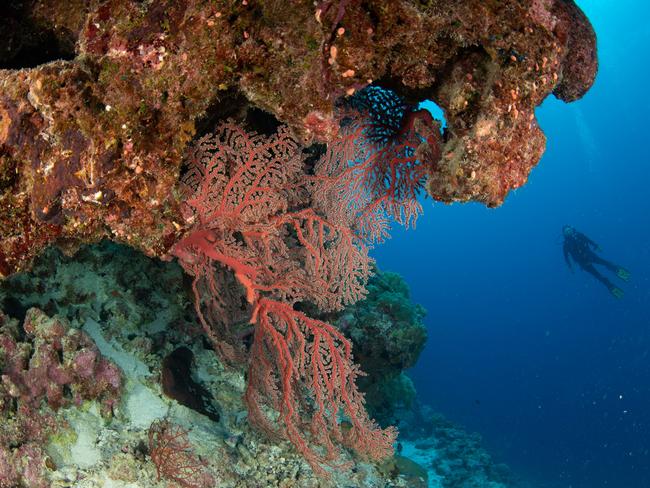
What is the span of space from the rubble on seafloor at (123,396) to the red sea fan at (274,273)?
39 centimetres

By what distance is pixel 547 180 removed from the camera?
375ft

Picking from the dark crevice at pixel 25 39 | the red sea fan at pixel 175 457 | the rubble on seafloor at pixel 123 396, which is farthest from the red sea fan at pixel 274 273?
the dark crevice at pixel 25 39

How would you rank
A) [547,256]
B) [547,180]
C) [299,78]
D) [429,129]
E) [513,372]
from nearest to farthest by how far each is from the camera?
[299,78], [429,129], [513,372], [547,256], [547,180]

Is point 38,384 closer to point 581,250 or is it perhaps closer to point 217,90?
point 217,90

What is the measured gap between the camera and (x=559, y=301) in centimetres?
7900

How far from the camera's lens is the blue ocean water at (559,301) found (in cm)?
3198

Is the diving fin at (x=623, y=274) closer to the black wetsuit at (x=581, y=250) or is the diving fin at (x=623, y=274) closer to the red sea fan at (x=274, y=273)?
the black wetsuit at (x=581, y=250)

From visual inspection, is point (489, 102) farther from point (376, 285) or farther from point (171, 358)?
point (376, 285)

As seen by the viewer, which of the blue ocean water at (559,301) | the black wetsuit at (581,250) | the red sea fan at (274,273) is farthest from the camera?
the blue ocean water at (559,301)

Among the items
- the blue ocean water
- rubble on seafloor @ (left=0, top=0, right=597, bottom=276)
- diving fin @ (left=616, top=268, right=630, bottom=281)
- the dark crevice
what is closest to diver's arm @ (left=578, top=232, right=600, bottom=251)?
diving fin @ (left=616, top=268, right=630, bottom=281)

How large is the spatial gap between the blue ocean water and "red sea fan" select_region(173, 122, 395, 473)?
2.14m

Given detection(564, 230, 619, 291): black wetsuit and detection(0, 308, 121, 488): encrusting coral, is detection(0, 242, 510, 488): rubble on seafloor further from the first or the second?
detection(564, 230, 619, 291): black wetsuit

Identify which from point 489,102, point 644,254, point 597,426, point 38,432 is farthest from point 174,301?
point 644,254

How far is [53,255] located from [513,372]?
2378 inches
